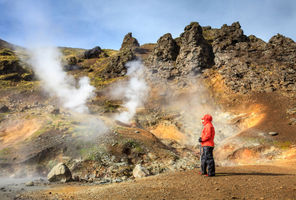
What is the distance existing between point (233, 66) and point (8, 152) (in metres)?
30.1

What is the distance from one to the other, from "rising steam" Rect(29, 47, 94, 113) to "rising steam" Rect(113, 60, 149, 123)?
5.29 m

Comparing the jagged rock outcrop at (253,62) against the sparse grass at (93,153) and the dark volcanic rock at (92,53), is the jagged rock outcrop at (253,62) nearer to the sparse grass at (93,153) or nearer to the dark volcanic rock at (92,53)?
the sparse grass at (93,153)

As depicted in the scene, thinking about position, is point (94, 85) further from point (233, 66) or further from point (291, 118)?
point (291, 118)

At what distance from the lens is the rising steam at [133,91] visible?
30.0 m

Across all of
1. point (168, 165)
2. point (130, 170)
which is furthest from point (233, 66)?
point (130, 170)

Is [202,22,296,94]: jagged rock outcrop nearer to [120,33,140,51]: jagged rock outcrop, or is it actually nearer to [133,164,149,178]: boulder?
[133,164,149,178]: boulder

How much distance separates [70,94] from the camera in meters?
33.7

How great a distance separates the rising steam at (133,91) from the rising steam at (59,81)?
529cm

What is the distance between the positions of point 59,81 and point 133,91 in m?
16.6

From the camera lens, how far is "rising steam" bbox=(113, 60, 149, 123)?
30.0 meters

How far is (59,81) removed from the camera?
42.2 metres

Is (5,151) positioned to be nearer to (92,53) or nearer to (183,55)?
(183,55)

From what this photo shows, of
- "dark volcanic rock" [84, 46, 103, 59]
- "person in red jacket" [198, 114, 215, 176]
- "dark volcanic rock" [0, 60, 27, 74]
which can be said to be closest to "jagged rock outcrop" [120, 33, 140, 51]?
"dark volcanic rock" [84, 46, 103, 59]

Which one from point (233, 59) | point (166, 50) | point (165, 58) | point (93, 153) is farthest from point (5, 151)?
point (166, 50)
